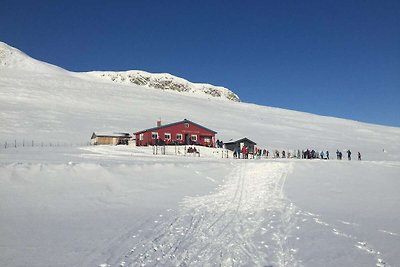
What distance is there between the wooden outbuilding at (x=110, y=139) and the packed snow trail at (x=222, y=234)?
43.8 metres

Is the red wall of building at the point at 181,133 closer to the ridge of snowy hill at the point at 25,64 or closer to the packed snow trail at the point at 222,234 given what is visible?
the packed snow trail at the point at 222,234

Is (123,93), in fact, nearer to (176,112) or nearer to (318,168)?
(176,112)

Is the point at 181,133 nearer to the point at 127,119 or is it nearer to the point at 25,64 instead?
the point at 127,119

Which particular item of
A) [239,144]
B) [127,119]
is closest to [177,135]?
[239,144]

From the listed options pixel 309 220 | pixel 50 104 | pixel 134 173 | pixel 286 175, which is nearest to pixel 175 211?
pixel 309 220

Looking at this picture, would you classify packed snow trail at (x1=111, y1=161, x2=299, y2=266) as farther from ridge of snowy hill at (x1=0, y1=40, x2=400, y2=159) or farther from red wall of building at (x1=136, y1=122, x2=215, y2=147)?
ridge of snowy hill at (x1=0, y1=40, x2=400, y2=159)

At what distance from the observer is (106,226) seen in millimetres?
10000

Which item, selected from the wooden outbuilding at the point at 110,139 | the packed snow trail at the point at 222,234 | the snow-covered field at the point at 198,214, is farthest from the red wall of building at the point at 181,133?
the packed snow trail at the point at 222,234

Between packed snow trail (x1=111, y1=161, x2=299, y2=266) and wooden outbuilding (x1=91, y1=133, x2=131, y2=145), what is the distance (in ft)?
144

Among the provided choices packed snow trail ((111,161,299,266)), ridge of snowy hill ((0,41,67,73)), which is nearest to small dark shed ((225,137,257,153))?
packed snow trail ((111,161,299,266))

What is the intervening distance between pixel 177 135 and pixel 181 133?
27.4 inches

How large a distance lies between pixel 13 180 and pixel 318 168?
18084 millimetres

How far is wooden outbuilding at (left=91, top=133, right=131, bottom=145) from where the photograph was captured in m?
57.0

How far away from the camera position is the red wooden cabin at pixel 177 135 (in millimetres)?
50750
